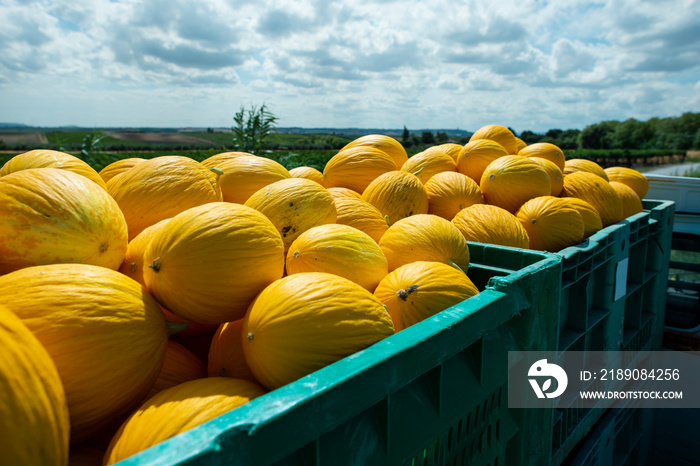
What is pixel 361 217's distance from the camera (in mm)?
2168

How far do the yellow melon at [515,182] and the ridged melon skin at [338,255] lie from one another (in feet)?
4.87

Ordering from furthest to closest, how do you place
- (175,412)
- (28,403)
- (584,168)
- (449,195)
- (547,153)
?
(584,168), (547,153), (449,195), (175,412), (28,403)

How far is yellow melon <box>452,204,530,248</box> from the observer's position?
2.31 metres

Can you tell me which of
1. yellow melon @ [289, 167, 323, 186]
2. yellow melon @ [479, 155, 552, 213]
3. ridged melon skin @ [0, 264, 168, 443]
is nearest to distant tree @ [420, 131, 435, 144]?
yellow melon @ [479, 155, 552, 213]

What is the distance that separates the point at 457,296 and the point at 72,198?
128 centimetres

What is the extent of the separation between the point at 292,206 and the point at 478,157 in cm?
191

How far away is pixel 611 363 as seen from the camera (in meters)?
2.56

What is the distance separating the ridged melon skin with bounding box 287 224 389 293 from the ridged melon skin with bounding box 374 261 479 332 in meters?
0.07

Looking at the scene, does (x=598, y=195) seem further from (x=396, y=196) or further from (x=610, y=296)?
(x=396, y=196)

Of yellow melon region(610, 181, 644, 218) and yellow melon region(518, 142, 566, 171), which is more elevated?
yellow melon region(518, 142, 566, 171)

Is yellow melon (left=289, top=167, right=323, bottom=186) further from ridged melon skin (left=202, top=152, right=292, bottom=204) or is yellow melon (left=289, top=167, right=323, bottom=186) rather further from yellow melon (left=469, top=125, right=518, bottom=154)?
yellow melon (left=469, top=125, right=518, bottom=154)

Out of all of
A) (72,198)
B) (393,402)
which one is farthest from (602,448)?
(72,198)

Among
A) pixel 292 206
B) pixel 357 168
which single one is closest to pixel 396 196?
pixel 357 168

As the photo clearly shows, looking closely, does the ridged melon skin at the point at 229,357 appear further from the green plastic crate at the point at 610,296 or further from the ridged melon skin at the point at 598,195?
the ridged melon skin at the point at 598,195
